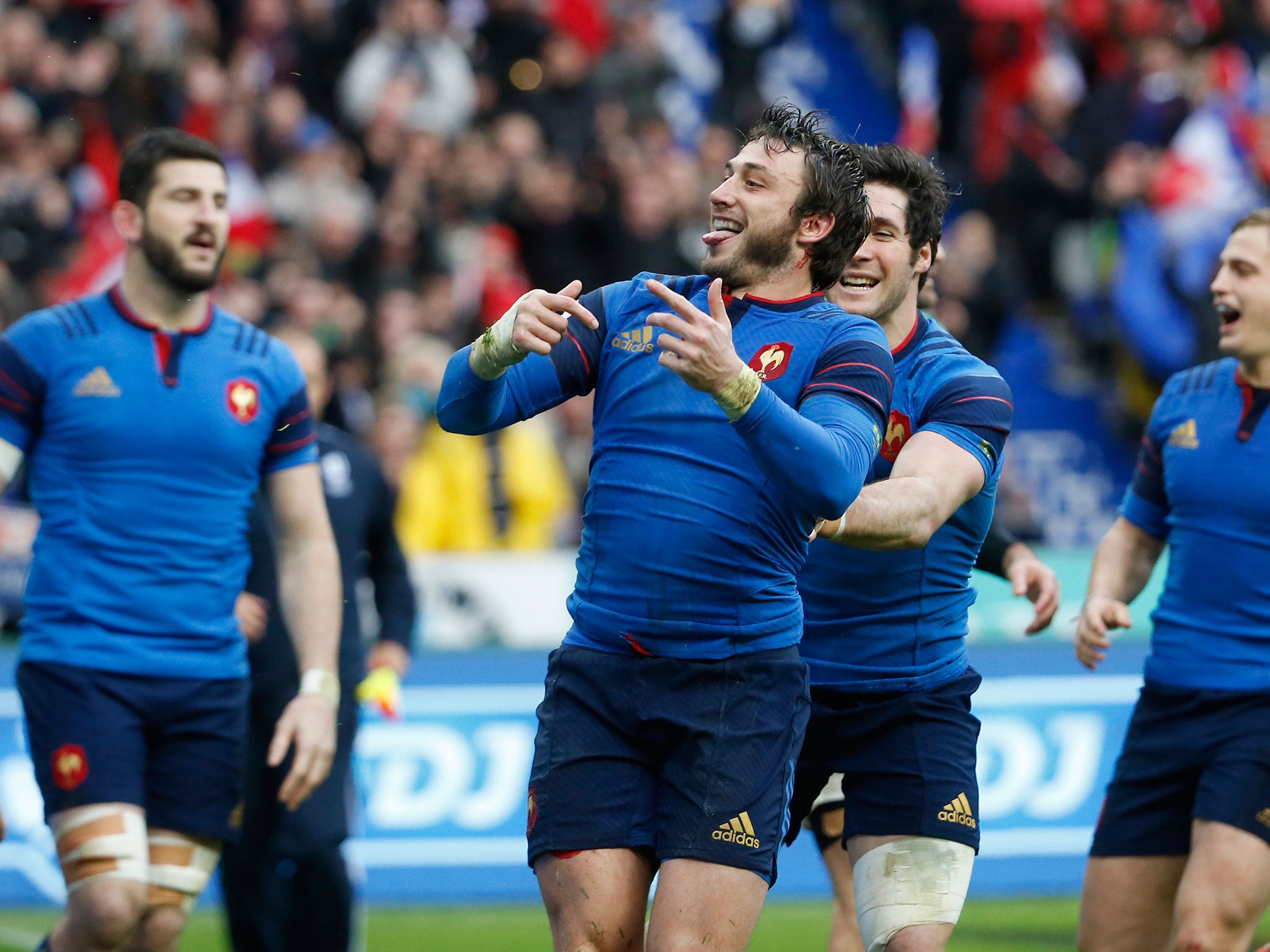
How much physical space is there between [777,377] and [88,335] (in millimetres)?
2384

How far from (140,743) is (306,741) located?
1.64 ft

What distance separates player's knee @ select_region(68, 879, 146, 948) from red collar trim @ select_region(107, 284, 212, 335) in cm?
173

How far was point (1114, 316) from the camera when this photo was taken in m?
14.3

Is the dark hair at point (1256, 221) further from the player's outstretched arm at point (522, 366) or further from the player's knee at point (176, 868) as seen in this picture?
the player's knee at point (176, 868)

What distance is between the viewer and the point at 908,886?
5.08 m

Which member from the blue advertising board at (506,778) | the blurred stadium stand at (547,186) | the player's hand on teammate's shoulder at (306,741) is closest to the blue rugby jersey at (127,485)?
the player's hand on teammate's shoulder at (306,741)

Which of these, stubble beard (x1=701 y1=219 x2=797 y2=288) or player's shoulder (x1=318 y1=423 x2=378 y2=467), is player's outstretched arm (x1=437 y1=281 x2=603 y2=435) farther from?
player's shoulder (x1=318 y1=423 x2=378 y2=467)

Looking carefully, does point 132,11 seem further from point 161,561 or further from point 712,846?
point 712,846

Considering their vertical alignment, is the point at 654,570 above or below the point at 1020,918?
above

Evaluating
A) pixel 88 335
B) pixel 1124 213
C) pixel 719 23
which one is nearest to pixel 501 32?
pixel 719 23

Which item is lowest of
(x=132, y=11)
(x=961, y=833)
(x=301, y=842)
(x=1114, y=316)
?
(x=301, y=842)

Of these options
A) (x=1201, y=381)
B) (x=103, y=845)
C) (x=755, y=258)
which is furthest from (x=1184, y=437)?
(x=103, y=845)

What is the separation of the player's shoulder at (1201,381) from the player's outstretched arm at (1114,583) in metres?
0.47

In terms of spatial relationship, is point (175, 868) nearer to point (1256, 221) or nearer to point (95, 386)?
point (95, 386)
